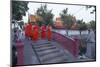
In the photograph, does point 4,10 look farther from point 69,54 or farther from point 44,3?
point 69,54

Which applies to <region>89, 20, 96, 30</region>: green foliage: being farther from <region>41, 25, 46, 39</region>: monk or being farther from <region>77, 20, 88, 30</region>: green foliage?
<region>41, 25, 46, 39</region>: monk

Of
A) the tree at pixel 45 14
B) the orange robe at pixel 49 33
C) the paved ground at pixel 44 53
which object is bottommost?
the paved ground at pixel 44 53

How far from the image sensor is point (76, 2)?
9.73 ft

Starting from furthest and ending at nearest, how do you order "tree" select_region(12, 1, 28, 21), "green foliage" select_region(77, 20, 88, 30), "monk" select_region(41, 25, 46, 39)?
"green foliage" select_region(77, 20, 88, 30)
"monk" select_region(41, 25, 46, 39)
"tree" select_region(12, 1, 28, 21)

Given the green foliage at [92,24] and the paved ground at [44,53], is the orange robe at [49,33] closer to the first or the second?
the paved ground at [44,53]

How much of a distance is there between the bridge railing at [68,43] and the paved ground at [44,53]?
57 millimetres

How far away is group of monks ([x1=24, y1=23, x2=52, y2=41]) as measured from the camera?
2.72 metres

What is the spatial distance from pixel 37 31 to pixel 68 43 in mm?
518

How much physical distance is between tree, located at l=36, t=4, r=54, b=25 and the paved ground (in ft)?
0.98

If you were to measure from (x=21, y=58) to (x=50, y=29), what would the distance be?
0.59m

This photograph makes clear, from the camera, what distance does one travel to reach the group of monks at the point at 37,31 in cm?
272

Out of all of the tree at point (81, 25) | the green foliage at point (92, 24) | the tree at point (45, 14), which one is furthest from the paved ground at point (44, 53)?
the green foliage at point (92, 24)

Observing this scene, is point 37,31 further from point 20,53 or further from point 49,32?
point 20,53

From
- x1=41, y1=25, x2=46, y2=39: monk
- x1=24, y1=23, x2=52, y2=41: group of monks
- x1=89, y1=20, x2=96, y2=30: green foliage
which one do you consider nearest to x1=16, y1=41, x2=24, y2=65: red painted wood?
x1=24, y1=23, x2=52, y2=41: group of monks
